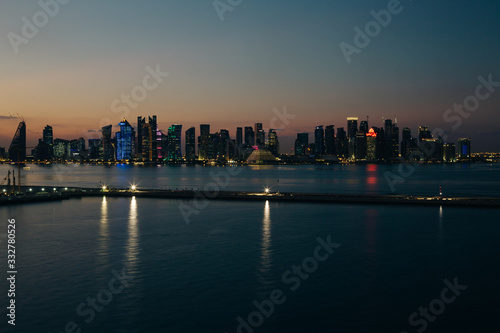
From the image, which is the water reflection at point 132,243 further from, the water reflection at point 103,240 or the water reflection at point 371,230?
the water reflection at point 371,230

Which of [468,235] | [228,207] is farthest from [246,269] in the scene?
[228,207]

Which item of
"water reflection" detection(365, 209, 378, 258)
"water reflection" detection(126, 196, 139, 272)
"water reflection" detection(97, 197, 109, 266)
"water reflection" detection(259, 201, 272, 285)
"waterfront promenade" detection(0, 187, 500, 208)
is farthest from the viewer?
"waterfront promenade" detection(0, 187, 500, 208)

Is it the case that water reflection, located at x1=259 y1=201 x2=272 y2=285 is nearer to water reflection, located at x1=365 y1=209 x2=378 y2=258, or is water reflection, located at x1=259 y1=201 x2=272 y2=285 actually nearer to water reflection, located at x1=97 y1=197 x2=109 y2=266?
water reflection, located at x1=365 y1=209 x2=378 y2=258

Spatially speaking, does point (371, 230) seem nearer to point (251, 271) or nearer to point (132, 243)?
point (251, 271)

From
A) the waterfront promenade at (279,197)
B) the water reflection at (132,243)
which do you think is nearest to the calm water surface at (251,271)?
the water reflection at (132,243)

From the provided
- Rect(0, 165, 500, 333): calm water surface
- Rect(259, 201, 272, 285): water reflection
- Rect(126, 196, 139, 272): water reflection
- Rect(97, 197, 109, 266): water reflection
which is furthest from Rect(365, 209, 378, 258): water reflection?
Rect(97, 197, 109, 266): water reflection

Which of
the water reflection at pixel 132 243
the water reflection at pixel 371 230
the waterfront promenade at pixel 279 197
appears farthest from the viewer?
the waterfront promenade at pixel 279 197

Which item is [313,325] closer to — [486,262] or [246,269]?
[246,269]
